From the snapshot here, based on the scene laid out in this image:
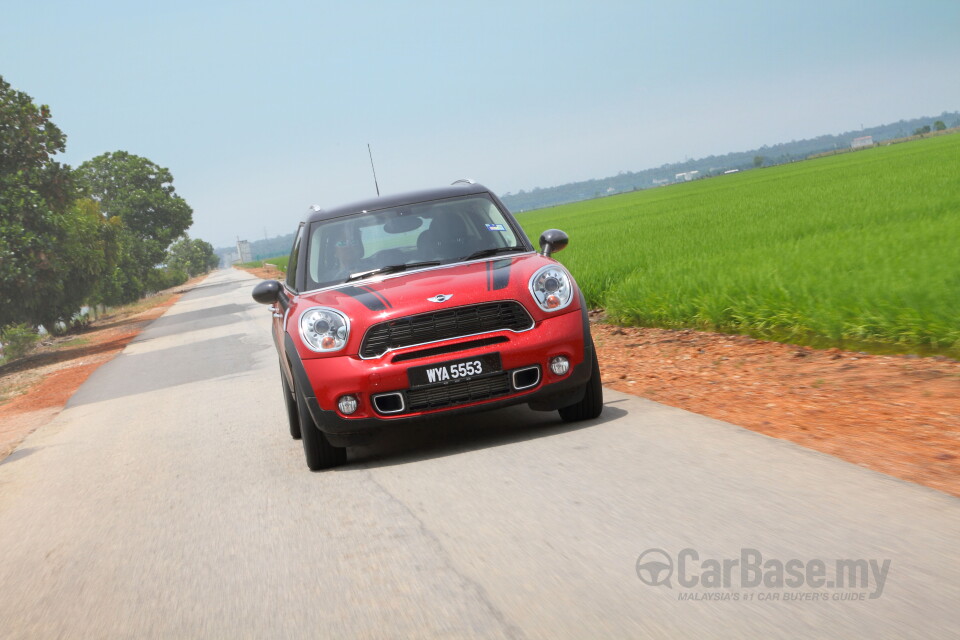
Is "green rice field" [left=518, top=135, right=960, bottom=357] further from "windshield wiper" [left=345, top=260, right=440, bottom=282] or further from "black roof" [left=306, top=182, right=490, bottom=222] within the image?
"windshield wiper" [left=345, top=260, right=440, bottom=282]

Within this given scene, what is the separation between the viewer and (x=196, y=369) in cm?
1417

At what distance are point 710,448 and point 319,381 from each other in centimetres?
227

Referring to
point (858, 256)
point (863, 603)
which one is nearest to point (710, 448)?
point (863, 603)

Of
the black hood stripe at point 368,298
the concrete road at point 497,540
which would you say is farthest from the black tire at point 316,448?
the black hood stripe at point 368,298

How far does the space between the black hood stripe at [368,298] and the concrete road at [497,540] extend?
3.20ft

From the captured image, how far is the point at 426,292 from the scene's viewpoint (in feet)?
18.8

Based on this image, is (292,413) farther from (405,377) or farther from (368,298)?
(405,377)

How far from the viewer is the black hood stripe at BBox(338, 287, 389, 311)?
18.6 ft

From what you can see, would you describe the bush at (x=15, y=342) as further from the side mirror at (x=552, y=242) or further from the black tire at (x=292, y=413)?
the side mirror at (x=552, y=242)

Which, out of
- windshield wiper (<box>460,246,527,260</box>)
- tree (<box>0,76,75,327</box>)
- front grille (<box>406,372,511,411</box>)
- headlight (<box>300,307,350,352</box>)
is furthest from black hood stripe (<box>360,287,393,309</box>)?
tree (<box>0,76,75,327</box>)

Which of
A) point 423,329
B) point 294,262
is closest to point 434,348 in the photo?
point 423,329

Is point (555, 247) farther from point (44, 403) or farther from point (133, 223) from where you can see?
point (133, 223)

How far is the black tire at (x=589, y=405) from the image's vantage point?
618 cm

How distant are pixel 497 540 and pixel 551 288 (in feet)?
7.23
